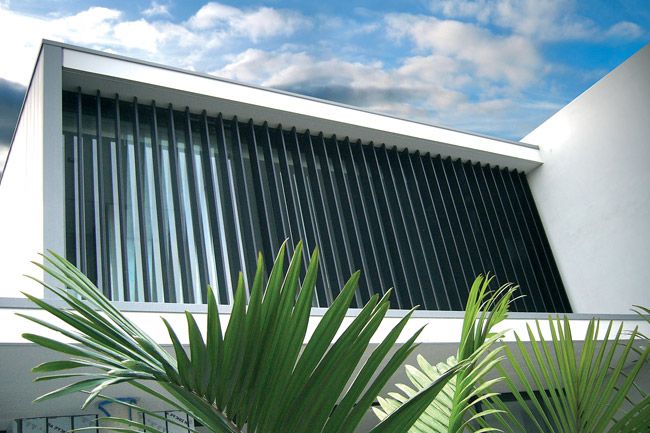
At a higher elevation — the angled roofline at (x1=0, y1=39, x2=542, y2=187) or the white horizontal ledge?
the angled roofline at (x1=0, y1=39, x2=542, y2=187)

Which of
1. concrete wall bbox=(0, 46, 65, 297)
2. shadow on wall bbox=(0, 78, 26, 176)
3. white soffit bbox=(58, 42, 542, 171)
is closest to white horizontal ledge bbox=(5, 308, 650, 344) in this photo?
concrete wall bbox=(0, 46, 65, 297)

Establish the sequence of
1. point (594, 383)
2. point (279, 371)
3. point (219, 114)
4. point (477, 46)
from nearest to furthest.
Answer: point (279, 371) < point (594, 383) < point (219, 114) < point (477, 46)

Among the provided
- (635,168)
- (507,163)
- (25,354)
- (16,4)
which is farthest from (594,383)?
(16,4)

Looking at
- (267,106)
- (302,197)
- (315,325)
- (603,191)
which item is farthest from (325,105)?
(603,191)

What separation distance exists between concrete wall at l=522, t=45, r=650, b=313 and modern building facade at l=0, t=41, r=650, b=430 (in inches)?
0.6

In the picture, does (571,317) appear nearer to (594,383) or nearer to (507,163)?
(507,163)

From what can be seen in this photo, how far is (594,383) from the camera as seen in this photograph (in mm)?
1474

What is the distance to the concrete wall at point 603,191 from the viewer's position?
5.89 m

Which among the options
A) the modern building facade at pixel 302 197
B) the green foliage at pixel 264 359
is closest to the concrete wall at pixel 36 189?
the modern building facade at pixel 302 197

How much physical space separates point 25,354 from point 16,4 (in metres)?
8.52

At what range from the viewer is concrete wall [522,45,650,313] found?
19.3 ft

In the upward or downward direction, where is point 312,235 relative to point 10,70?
downward

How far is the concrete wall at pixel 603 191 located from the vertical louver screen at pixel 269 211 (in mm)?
256

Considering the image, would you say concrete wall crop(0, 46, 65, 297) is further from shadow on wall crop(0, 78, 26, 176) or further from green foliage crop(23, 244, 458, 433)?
shadow on wall crop(0, 78, 26, 176)
